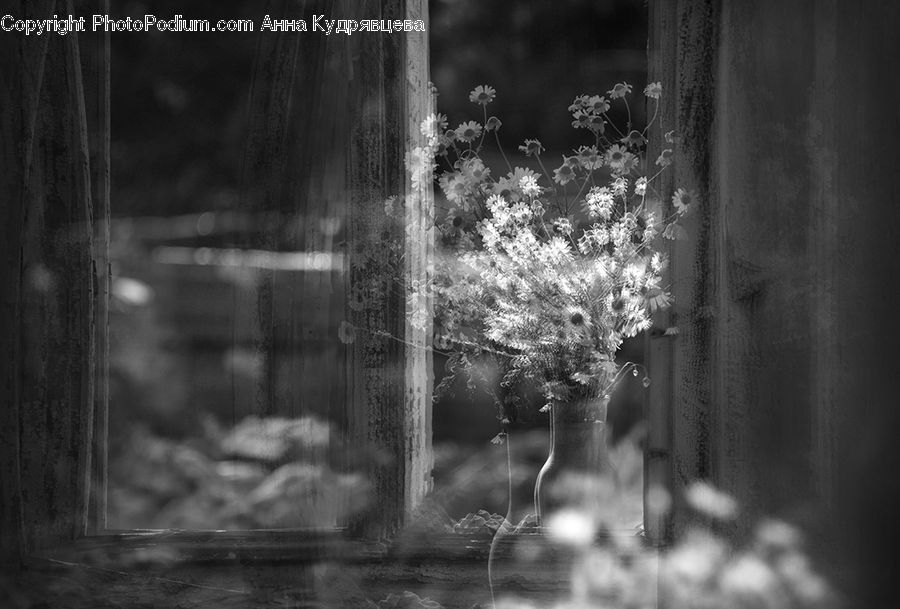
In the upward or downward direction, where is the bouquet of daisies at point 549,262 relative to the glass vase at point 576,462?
upward

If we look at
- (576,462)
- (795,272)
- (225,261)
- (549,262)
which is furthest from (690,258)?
(225,261)

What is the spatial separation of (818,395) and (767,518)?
0.86 ft

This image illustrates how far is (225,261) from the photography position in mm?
1509

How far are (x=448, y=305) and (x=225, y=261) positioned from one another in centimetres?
49

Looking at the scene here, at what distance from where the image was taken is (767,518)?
4.59ft

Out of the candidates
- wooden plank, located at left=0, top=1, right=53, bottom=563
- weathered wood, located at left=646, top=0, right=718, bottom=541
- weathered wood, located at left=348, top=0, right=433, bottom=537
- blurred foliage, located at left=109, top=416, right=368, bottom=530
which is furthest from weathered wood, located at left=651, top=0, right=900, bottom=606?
wooden plank, located at left=0, top=1, right=53, bottom=563

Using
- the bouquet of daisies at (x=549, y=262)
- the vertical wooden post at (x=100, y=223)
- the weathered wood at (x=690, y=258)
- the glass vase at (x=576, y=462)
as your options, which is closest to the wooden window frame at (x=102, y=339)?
the vertical wooden post at (x=100, y=223)

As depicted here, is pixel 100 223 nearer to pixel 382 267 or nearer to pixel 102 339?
pixel 102 339

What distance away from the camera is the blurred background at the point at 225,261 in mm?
1484

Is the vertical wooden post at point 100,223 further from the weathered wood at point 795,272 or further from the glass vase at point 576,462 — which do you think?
the weathered wood at point 795,272

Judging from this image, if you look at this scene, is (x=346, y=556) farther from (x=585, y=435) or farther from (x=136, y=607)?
(x=585, y=435)

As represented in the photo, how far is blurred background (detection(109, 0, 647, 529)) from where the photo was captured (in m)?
1.48

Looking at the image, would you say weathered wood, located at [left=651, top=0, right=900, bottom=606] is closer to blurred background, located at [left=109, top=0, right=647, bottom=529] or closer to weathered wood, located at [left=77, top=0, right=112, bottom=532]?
blurred background, located at [left=109, top=0, right=647, bottom=529]

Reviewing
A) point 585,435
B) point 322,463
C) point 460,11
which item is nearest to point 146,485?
point 322,463
